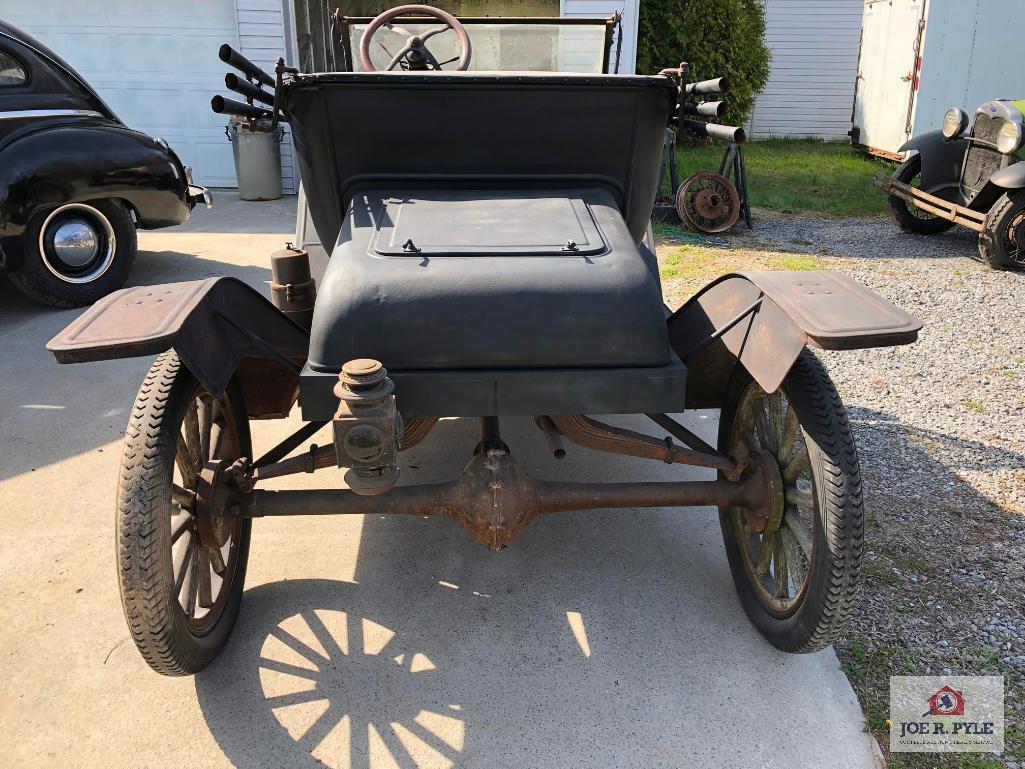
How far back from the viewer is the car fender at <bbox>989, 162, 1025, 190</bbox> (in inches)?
270

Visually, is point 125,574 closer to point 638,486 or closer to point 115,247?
point 638,486

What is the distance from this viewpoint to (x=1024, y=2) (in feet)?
34.3

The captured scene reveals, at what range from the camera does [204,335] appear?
218cm

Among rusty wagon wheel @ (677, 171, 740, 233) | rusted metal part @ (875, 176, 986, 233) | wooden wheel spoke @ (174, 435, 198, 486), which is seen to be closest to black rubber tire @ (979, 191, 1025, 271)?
rusted metal part @ (875, 176, 986, 233)

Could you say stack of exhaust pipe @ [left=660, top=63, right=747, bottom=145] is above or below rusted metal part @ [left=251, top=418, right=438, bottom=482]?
above

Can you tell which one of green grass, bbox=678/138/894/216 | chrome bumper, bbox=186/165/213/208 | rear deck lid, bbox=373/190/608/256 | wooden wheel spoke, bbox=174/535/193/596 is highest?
rear deck lid, bbox=373/190/608/256

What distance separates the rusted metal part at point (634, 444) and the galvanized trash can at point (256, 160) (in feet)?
29.4

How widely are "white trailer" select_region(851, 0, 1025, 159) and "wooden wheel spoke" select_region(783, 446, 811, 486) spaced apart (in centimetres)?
961

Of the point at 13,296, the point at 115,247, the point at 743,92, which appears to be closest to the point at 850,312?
the point at 115,247

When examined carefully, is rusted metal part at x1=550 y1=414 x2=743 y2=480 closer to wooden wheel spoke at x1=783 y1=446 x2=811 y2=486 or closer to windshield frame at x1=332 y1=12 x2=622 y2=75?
wooden wheel spoke at x1=783 y1=446 x2=811 y2=486

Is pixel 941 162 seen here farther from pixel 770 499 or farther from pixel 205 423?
pixel 205 423

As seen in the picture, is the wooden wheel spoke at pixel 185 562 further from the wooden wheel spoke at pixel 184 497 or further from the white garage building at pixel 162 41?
the white garage building at pixel 162 41

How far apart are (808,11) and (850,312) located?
1798 cm

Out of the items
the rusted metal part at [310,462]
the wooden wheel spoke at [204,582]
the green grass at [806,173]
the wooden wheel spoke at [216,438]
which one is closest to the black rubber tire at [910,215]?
the green grass at [806,173]
